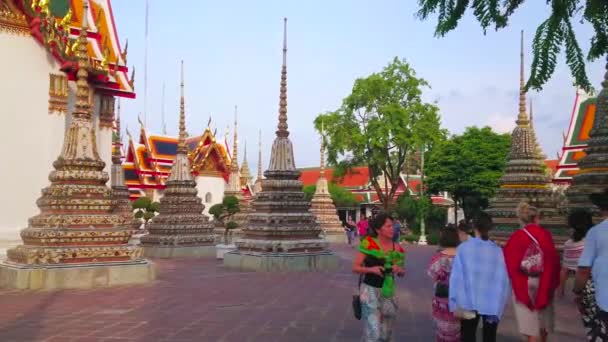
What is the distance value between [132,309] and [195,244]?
12.1 m

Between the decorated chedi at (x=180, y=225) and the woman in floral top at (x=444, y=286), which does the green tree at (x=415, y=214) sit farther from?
the woman in floral top at (x=444, y=286)

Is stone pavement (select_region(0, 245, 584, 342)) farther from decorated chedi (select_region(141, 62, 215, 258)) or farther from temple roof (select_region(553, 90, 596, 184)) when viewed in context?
temple roof (select_region(553, 90, 596, 184))

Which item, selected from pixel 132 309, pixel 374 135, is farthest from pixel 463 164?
pixel 132 309

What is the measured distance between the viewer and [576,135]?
3083 centimetres

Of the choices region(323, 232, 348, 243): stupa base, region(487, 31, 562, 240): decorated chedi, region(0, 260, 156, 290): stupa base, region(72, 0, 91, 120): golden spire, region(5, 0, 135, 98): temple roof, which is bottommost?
region(323, 232, 348, 243): stupa base

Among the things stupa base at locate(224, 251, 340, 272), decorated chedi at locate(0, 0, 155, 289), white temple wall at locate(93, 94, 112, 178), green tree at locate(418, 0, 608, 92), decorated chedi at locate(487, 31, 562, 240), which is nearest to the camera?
green tree at locate(418, 0, 608, 92)

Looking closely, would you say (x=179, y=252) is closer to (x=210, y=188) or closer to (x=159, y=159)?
(x=159, y=159)

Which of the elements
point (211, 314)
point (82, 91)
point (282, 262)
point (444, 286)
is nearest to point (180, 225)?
point (282, 262)

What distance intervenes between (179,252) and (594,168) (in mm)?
13242

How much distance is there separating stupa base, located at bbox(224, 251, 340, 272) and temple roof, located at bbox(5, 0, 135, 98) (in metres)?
6.76

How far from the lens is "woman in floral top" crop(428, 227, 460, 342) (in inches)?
234

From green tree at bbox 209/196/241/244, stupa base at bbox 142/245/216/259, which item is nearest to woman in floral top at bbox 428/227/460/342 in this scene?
stupa base at bbox 142/245/216/259

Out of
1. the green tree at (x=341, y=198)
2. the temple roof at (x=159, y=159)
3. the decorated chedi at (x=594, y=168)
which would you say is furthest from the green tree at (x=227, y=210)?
the green tree at (x=341, y=198)

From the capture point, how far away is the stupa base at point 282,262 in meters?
16.6
